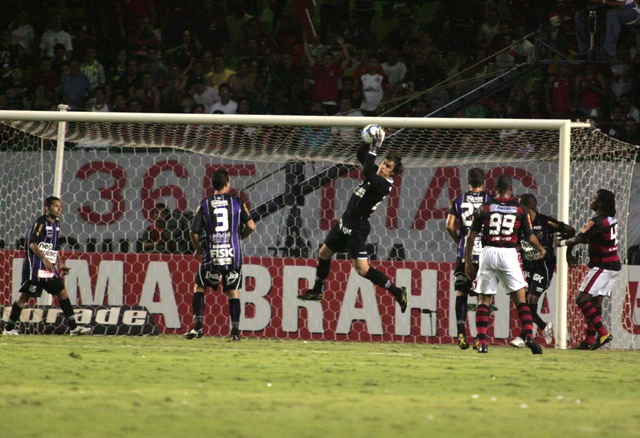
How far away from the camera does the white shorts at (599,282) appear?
11188 mm

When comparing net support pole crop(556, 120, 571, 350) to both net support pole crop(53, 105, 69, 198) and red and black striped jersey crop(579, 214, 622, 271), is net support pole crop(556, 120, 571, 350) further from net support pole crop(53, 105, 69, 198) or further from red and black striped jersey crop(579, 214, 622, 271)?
net support pole crop(53, 105, 69, 198)

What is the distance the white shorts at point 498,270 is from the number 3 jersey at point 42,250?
5.35m

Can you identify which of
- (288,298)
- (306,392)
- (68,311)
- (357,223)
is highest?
(357,223)

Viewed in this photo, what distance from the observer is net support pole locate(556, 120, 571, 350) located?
11.1 meters

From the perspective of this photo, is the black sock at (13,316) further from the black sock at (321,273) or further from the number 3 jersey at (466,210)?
the number 3 jersey at (466,210)

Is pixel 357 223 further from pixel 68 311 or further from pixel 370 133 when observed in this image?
pixel 68 311

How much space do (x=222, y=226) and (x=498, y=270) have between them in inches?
124

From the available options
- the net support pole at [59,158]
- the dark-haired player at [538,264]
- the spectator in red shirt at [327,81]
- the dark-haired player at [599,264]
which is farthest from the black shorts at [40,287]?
the dark-haired player at [599,264]

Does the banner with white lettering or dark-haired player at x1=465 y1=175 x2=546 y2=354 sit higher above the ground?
dark-haired player at x1=465 y1=175 x2=546 y2=354

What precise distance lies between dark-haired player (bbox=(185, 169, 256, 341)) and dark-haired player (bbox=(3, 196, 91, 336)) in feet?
6.79

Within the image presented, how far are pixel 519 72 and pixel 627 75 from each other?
198 cm

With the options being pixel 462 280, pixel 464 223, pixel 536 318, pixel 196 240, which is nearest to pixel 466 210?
pixel 464 223

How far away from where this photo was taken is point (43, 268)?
11.7 m

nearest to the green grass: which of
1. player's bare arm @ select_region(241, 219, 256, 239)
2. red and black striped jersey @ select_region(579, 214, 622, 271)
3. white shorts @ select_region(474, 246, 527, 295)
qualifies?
white shorts @ select_region(474, 246, 527, 295)
